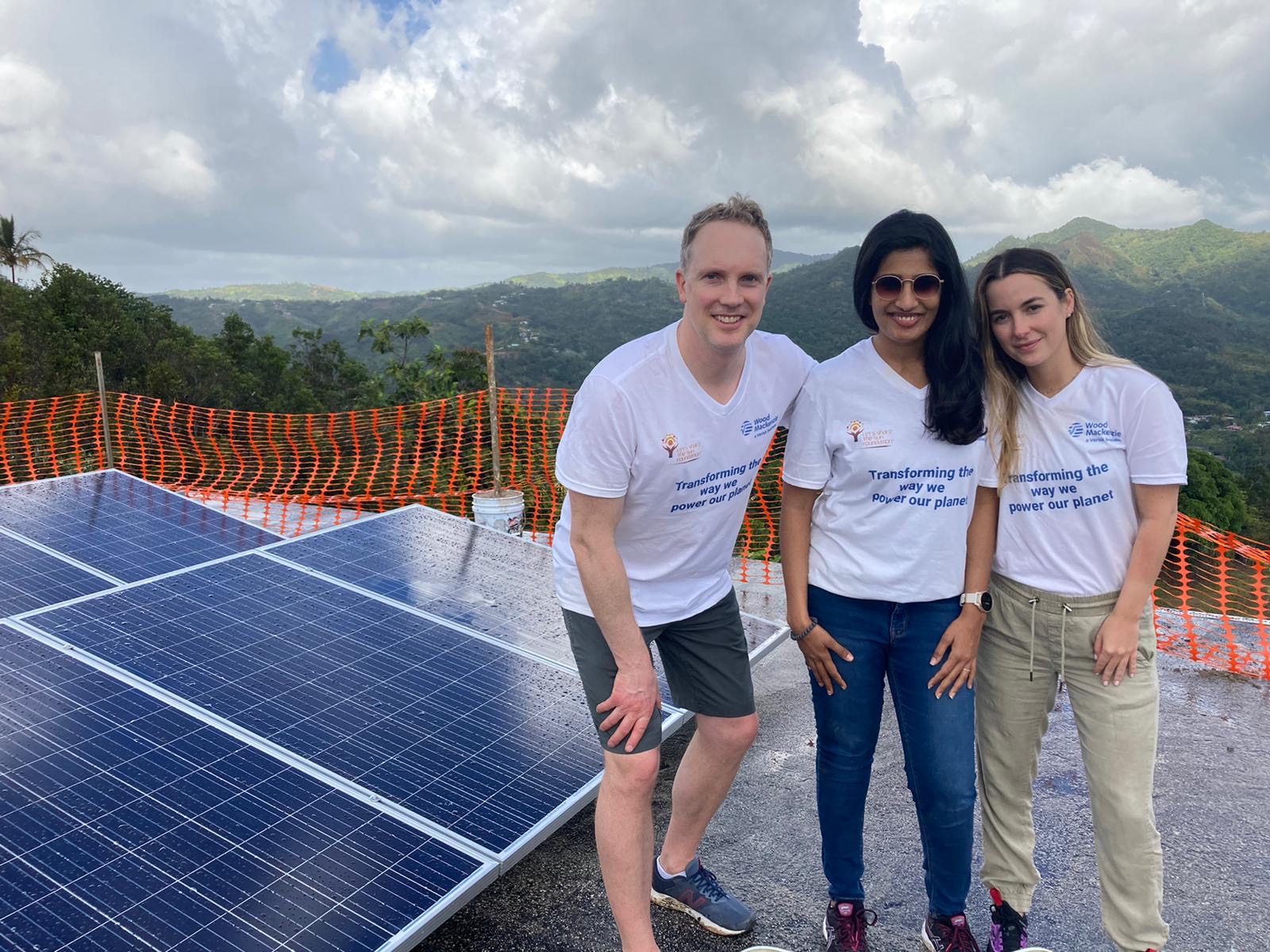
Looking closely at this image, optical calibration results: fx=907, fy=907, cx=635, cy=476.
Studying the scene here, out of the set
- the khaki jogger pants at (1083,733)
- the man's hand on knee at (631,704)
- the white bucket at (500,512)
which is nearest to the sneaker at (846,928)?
the khaki jogger pants at (1083,733)

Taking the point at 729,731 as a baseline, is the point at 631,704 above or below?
above

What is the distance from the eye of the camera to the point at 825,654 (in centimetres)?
249

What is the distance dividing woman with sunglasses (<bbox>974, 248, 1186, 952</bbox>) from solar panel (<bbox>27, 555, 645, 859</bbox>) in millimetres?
1379

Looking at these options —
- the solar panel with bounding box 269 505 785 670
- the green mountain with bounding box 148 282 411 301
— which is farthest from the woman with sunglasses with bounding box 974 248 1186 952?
the green mountain with bounding box 148 282 411 301

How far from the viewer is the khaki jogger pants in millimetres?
2336

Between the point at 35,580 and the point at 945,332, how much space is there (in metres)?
3.83

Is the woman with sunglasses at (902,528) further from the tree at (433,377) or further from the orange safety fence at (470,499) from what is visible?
the tree at (433,377)

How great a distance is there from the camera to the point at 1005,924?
2.65 metres

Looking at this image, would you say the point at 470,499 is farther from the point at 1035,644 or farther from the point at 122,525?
the point at 1035,644

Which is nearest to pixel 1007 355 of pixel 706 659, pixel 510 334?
pixel 706 659

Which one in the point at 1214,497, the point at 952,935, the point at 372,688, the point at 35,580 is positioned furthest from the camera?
the point at 1214,497

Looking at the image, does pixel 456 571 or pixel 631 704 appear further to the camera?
pixel 456 571

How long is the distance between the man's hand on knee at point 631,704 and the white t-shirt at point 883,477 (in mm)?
580

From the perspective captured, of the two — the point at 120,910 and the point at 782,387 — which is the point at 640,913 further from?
the point at 782,387
